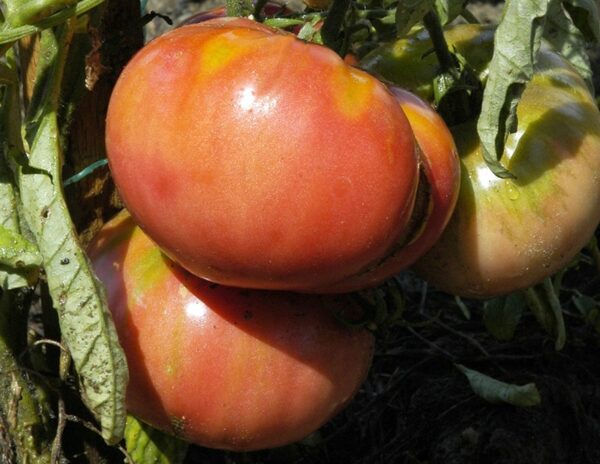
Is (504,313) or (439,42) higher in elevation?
(439,42)

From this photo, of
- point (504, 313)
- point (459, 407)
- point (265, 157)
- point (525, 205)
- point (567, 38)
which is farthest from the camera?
point (459, 407)

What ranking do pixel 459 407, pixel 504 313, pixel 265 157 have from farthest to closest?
pixel 459 407, pixel 504 313, pixel 265 157

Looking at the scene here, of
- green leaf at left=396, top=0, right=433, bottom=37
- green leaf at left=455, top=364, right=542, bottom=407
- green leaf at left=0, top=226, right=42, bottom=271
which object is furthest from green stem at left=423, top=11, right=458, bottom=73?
green leaf at left=455, top=364, right=542, bottom=407

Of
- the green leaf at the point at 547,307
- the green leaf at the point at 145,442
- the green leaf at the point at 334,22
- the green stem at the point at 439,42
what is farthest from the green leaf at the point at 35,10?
the green leaf at the point at 547,307

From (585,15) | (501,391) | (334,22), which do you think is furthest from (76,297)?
(501,391)

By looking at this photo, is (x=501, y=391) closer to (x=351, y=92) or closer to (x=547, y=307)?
(x=547, y=307)

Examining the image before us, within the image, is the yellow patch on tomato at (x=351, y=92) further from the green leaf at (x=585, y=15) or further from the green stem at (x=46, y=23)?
the green leaf at (x=585, y=15)

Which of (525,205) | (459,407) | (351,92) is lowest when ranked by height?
(459,407)

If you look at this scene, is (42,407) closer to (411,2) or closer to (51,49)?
(51,49)
